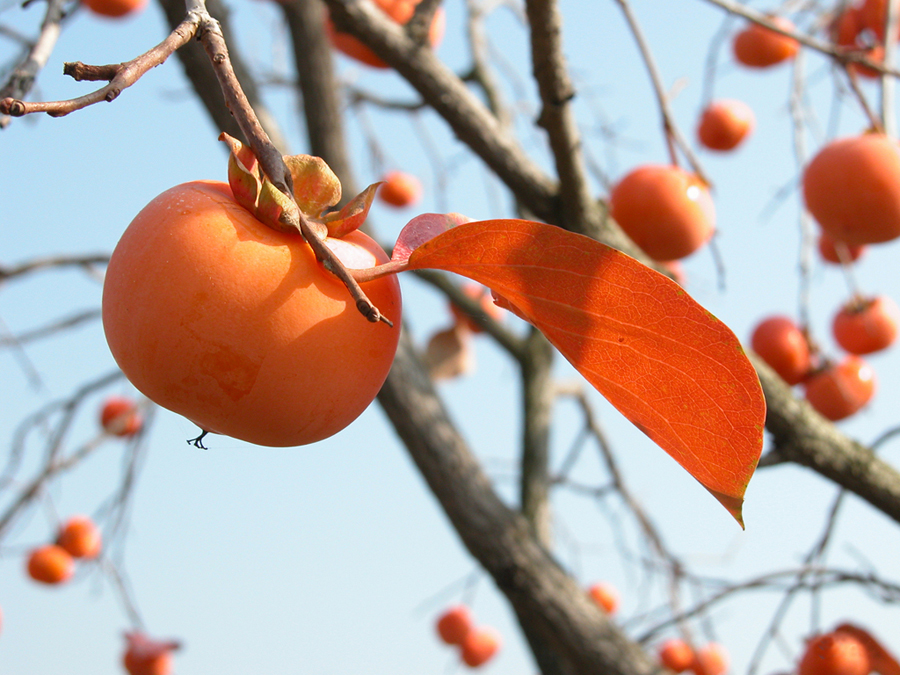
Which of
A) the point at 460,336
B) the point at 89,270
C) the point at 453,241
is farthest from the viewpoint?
the point at 460,336

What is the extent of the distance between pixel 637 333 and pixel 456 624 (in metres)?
2.64

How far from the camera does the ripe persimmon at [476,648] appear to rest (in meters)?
2.88

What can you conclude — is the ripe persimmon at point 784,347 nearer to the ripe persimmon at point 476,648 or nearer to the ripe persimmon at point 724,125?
the ripe persimmon at point 724,125

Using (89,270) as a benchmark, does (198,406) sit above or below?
above

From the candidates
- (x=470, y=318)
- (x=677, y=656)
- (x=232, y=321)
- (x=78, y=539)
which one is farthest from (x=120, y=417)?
(x=232, y=321)

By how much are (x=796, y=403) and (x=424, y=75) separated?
0.75m

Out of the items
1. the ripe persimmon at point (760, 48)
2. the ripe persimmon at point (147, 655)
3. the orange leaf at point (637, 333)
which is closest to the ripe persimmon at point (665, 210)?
the orange leaf at point (637, 333)

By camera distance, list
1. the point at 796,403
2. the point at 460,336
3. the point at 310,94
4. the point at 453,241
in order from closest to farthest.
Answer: the point at 453,241 < the point at 796,403 < the point at 310,94 < the point at 460,336

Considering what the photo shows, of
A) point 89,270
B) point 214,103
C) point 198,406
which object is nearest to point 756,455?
point 198,406

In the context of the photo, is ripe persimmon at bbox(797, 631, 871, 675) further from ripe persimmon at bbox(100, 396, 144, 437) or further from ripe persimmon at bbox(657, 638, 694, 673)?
ripe persimmon at bbox(100, 396, 144, 437)

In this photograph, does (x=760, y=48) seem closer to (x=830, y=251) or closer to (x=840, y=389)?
(x=830, y=251)

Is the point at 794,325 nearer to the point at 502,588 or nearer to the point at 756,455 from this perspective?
the point at 502,588

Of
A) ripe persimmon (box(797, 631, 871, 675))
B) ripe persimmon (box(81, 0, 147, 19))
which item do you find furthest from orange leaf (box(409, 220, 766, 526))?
ripe persimmon (box(81, 0, 147, 19))

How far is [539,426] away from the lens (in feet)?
7.01
